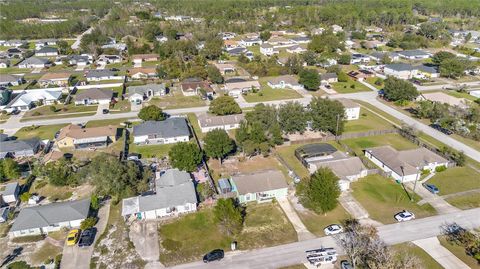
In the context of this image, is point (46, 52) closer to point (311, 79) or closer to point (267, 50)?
point (267, 50)

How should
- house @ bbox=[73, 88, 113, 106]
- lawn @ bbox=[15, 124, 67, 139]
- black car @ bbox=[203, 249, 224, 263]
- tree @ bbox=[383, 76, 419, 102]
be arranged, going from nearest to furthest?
black car @ bbox=[203, 249, 224, 263]
lawn @ bbox=[15, 124, 67, 139]
tree @ bbox=[383, 76, 419, 102]
house @ bbox=[73, 88, 113, 106]

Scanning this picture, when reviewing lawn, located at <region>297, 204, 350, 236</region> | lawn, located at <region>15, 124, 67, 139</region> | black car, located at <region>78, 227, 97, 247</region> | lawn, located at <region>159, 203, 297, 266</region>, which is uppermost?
lawn, located at <region>15, 124, 67, 139</region>

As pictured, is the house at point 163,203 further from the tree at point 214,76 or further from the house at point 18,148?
the tree at point 214,76

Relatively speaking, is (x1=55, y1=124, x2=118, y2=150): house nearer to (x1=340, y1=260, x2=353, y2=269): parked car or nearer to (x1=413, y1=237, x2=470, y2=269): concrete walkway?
(x1=340, y1=260, x2=353, y2=269): parked car

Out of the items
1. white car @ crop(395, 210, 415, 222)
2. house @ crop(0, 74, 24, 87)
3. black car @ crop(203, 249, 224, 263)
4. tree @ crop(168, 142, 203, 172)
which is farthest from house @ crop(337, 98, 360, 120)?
house @ crop(0, 74, 24, 87)

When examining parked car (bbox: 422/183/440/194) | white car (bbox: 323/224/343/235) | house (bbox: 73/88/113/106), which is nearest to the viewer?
white car (bbox: 323/224/343/235)

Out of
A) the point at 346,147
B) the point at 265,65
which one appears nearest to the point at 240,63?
the point at 265,65
